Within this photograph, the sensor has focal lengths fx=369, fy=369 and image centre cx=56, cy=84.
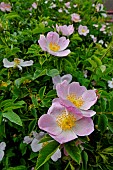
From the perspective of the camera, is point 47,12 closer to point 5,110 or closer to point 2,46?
point 2,46

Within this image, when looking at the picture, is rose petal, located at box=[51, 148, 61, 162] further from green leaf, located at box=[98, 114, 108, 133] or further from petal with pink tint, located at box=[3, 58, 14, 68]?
petal with pink tint, located at box=[3, 58, 14, 68]

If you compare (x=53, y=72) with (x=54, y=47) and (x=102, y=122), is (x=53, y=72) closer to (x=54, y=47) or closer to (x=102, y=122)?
(x=54, y=47)

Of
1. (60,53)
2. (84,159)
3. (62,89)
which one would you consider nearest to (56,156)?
(84,159)

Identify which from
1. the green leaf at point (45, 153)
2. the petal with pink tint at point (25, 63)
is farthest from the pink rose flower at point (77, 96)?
the petal with pink tint at point (25, 63)

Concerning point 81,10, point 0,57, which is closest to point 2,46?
point 0,57

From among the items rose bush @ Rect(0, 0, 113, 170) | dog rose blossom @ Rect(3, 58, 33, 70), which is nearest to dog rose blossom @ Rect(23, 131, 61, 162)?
rose bush @ Rect(0, 0, 113, 170)

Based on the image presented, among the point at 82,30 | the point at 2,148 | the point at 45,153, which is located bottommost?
the point at 82,30

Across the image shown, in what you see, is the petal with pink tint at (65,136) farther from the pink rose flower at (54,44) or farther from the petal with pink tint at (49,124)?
the pink rose flower at (54,44)
